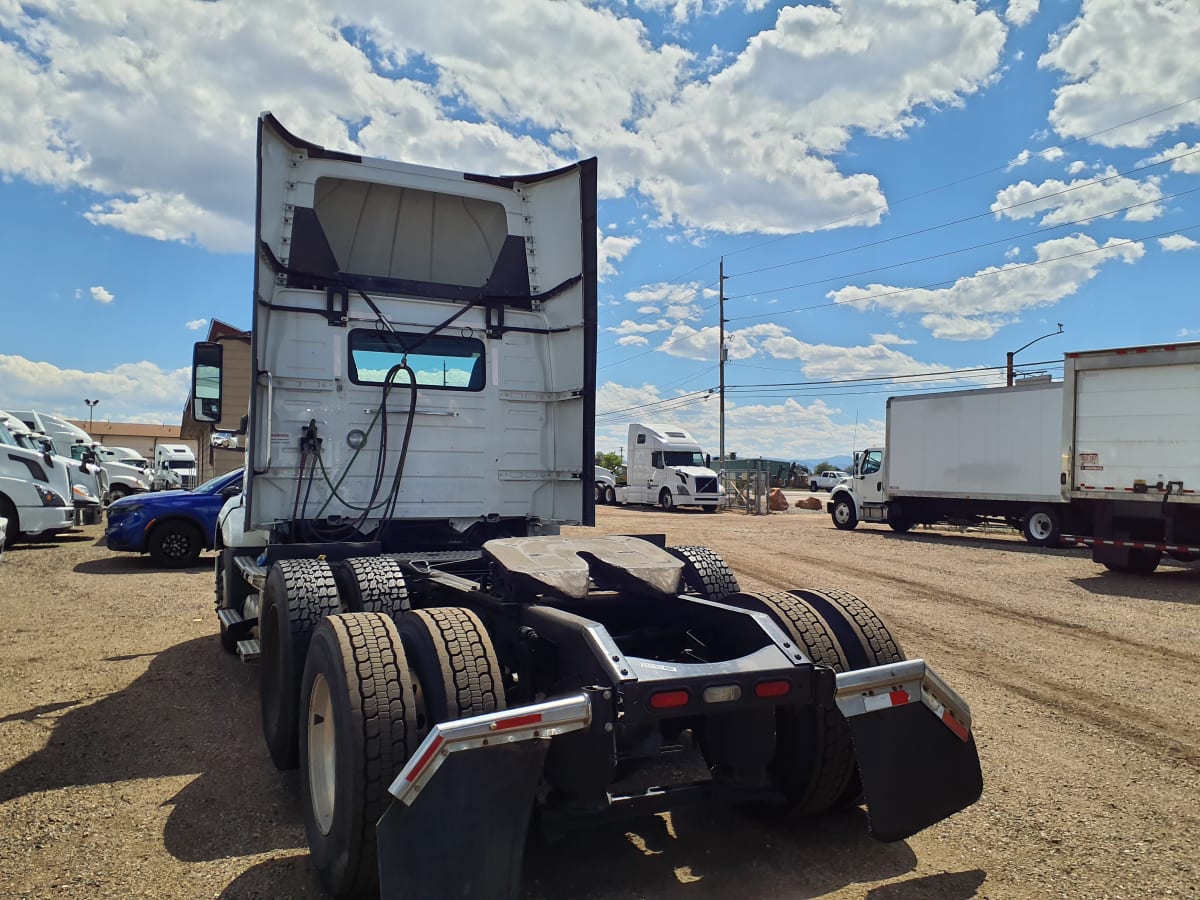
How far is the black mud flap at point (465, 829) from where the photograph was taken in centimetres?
267

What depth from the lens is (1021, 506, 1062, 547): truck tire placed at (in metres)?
18.3

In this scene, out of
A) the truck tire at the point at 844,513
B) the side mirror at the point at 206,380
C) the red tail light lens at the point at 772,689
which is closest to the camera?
the red tail light lens at the point at 772,689

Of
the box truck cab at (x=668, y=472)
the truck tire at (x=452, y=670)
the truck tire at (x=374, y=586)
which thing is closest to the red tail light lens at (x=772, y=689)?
the truck tire at (x=452, y=670)

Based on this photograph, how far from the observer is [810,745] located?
3.55 metres

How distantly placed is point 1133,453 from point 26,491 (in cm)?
1924

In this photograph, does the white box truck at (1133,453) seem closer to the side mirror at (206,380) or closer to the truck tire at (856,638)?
the truck tire at (856,638)

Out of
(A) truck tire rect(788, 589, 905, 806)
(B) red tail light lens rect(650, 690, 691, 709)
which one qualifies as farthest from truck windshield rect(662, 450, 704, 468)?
(B) red tail light lens rect(650, 690, 691, 709)

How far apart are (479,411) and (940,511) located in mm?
18035

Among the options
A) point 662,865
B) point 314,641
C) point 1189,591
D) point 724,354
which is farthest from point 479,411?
point 724,354

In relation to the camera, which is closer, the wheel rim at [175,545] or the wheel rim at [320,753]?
the wheel rim at [320,753]

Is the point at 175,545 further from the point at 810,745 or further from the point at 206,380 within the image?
the point at 810,745

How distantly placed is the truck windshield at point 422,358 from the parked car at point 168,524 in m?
7.89

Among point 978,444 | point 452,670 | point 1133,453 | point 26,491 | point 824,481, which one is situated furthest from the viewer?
point 824,481

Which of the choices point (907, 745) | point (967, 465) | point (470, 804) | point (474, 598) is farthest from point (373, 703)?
point (967, 465)
